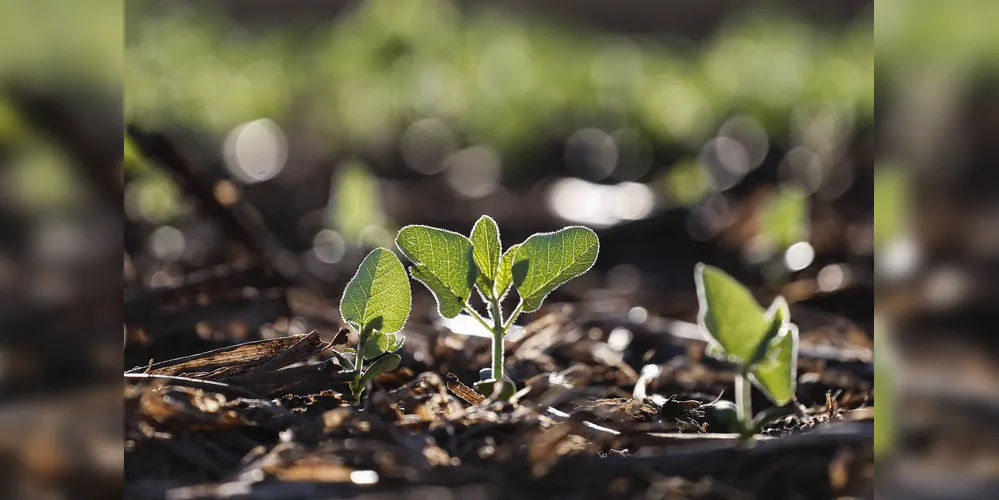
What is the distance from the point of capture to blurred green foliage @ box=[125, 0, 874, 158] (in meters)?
4.23

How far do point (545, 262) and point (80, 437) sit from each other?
1.62 ft

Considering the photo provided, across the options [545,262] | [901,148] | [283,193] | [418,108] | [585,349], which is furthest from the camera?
[418,108]

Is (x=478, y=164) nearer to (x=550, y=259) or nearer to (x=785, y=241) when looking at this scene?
(x=785, y=241)

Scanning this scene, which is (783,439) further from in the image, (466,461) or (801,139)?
(801,139)

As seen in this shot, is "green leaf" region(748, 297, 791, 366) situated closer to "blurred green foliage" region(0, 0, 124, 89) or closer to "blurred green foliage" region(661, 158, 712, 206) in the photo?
"blurred green foliage" region(0, 0, 124, 89)

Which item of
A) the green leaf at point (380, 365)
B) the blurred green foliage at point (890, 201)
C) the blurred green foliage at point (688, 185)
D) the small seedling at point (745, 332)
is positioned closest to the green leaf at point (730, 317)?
the small seedling at point (745, 332)

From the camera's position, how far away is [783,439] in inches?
34.3

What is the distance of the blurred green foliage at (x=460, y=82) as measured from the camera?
423 cm

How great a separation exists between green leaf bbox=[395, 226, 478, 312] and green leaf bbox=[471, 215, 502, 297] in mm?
17

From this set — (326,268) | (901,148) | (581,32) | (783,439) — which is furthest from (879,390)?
(581,32)

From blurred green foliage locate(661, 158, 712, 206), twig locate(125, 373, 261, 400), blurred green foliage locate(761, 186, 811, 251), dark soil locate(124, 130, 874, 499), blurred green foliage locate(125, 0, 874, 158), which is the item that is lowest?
dark soil locate(124, 130, 874, 499)

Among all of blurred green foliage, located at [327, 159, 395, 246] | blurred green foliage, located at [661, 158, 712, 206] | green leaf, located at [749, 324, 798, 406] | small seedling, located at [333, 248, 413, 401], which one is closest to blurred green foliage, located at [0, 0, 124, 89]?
small seedling, located at [333, 248, 413, 401]

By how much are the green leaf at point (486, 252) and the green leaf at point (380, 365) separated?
12cm

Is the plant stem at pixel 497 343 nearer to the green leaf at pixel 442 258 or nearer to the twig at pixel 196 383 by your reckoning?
the green leaf at pixel 442 258
